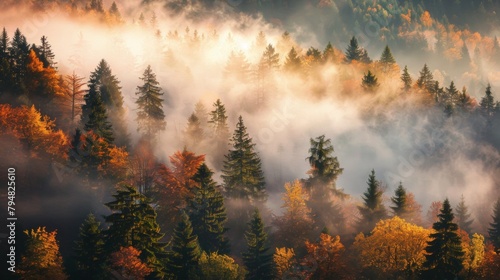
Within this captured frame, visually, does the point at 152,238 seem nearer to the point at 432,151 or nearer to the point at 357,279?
the point at 357,279

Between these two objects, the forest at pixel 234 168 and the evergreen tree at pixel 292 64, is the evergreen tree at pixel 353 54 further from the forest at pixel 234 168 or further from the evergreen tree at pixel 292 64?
the evergreen tree at pixel 292 64

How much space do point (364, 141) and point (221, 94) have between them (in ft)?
121

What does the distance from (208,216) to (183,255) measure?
9.91 metres

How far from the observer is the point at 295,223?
62.1 m

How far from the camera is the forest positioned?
50281 millimetres

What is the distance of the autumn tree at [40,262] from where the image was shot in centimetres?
4544

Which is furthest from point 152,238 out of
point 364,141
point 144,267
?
point 364,141

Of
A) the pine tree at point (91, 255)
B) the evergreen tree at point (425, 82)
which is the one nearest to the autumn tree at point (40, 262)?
the pine tree at point (91, 255)

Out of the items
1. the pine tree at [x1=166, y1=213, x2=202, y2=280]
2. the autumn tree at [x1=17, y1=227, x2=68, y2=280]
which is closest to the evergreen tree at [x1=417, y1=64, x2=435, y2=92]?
the pine tree at [x1=166, y1=213, x2=202, y2=280]

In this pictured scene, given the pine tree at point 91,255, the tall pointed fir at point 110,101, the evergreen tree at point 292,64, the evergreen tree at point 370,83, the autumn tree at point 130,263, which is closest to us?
the autumn tree at point 130,263

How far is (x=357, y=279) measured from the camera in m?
53.0

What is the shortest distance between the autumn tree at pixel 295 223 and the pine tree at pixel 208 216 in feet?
24.5

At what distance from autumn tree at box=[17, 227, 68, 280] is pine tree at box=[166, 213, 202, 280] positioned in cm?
1070

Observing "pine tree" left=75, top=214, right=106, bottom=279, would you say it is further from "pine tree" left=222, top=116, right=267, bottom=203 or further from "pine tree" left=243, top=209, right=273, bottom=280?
"pine tree" left=222, top=116, right=267, bottom=203
